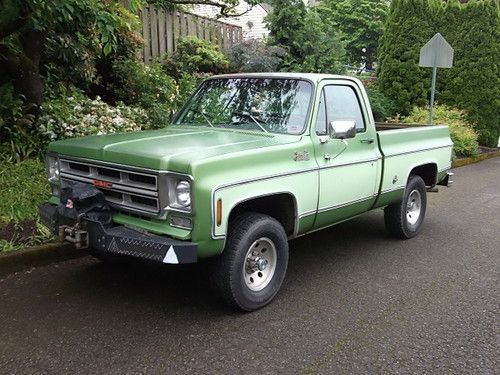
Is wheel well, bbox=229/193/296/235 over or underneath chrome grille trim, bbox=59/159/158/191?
underneath

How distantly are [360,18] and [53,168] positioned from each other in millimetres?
31445

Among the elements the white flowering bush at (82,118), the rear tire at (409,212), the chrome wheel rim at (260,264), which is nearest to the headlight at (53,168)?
the chrome wheel rim at (260,264)

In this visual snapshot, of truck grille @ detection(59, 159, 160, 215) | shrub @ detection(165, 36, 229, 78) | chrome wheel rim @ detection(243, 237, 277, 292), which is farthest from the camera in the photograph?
shrub @ detection(165, 36, 229, 78)

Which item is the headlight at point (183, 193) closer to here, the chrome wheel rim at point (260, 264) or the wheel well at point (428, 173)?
the chrome wheel rim at point (260, 264)

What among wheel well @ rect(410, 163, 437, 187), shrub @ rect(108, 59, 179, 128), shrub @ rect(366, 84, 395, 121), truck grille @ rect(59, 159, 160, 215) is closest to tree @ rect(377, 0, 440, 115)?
shrub @ rect(366, 84, 395, 121)

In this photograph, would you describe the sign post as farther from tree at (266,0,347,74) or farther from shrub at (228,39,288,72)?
shrub at (228,39,288,72)

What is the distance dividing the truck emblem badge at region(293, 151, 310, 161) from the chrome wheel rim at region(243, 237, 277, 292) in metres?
0.72

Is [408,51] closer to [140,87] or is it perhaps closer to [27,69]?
[140,87]

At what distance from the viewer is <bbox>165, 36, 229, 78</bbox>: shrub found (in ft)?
37.2

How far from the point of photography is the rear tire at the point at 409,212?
611cm

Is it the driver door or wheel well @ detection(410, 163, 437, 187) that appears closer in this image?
the driver door

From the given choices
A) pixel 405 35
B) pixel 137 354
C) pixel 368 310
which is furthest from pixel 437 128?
pixel 405 35

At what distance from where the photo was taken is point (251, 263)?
13.6 feet

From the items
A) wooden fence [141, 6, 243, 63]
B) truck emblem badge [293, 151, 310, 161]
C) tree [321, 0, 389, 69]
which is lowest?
truck emblem badge [293, 151, 310, 161]
